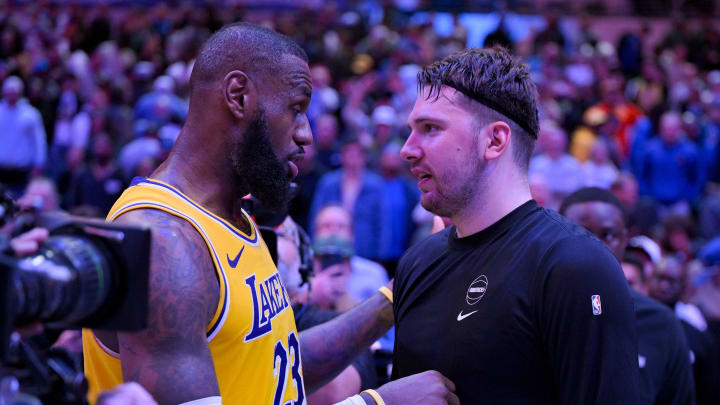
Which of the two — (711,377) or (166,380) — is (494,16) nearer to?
(711,377)

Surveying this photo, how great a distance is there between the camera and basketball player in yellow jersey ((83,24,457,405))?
2.26 meters

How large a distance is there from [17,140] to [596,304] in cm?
1093

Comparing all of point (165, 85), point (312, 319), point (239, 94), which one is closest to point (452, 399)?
point (239, 94)

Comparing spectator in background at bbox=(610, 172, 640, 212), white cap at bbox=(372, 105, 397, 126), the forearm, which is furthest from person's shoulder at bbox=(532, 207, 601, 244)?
white cap at bbox=(372, 105, 397, 126)

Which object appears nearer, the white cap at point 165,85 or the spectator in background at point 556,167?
the spectator in background at point 556,167

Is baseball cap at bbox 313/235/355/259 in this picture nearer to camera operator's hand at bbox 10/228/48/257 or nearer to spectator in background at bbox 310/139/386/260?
spectator in background at bbox 310/139/386/260

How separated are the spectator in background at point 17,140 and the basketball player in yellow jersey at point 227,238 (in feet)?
32.1

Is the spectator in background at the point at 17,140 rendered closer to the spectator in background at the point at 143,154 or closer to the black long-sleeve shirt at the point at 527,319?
the spectator in background at the point at 143,154

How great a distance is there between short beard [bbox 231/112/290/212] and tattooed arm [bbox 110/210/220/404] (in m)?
0.46

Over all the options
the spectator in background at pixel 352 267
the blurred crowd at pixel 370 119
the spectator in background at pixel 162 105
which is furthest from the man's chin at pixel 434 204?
the spectator in background at pixel 162 105

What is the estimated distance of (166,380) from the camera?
218cm

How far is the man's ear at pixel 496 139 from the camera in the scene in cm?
272

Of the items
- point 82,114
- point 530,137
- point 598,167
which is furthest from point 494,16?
point 530,137

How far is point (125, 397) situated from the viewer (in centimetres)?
164
